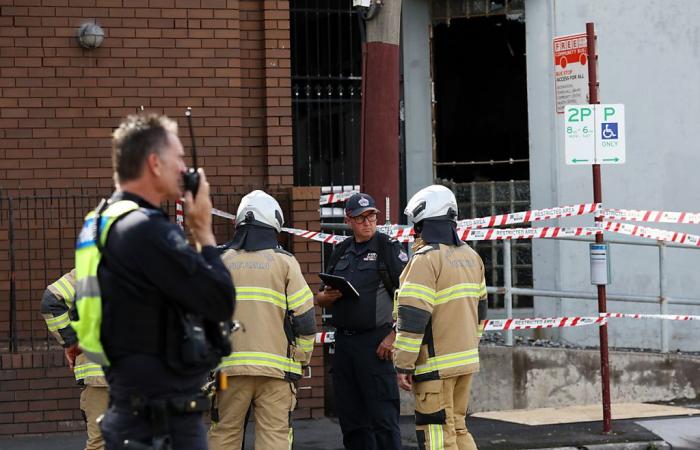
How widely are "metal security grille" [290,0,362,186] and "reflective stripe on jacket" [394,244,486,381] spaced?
4.41 meters

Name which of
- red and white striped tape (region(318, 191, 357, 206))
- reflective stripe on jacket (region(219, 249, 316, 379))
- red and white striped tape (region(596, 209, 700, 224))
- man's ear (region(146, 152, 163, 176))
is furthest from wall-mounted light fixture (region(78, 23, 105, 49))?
man's ear (region(146, 152, 163, 176))

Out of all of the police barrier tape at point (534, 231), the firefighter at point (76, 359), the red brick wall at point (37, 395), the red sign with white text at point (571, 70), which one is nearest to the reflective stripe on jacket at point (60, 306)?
the firefighter at point (76, 359)

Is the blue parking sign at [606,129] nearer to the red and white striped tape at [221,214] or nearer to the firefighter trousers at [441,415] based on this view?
the firefighter trousers at [441,415]

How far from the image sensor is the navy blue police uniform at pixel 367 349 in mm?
7926

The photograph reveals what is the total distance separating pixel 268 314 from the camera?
7.09m

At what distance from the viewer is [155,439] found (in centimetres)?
453

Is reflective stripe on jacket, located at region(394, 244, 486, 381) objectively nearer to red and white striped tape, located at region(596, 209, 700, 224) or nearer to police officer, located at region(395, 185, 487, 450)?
police officer, located at region(395, 185, 487, 450)

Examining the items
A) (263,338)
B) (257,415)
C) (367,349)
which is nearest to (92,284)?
(263,338)

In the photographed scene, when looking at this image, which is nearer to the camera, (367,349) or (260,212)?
(260,212)

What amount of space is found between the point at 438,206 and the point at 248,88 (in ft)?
12.6

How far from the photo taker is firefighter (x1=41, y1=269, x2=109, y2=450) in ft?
24.3

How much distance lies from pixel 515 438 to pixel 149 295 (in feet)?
17.6

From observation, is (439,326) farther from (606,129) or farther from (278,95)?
(278,95)

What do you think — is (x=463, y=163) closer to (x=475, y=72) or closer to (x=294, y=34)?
(x=475, y=72)
